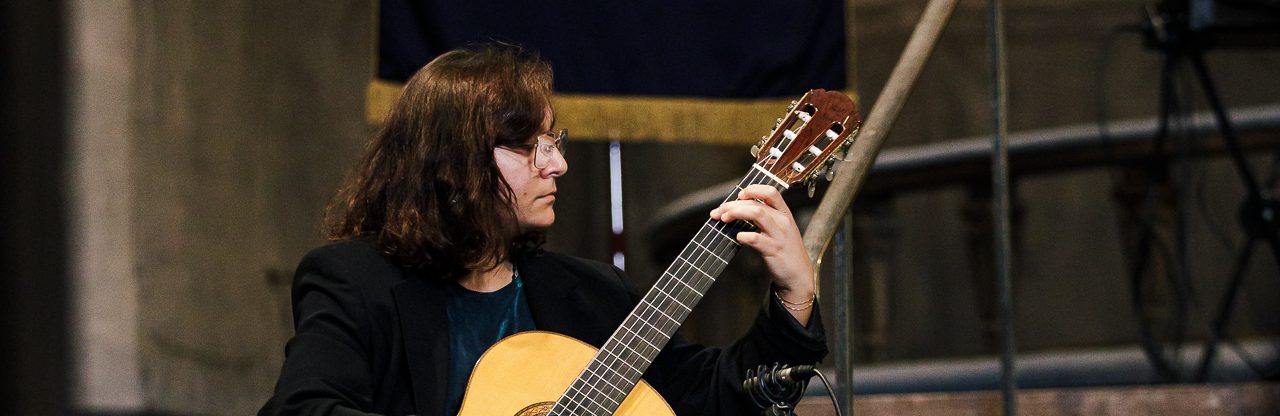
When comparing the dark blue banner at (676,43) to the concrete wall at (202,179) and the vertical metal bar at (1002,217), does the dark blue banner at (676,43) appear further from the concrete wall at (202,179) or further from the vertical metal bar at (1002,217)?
the vertical metal bar at (1002,217)

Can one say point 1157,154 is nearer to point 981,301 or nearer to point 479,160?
point 981,301

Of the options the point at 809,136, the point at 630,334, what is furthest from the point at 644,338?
the point at 809,136

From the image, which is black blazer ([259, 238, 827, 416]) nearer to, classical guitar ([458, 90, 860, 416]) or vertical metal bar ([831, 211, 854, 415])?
classical guitar ([458, 90, 860, 416])

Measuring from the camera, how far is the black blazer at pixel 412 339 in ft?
6.12

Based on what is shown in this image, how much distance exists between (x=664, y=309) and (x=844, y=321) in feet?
1.85

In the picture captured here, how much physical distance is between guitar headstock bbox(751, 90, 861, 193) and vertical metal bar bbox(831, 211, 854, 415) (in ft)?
1.48

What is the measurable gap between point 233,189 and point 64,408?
4734mm

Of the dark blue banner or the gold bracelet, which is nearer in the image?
the gold bracelet

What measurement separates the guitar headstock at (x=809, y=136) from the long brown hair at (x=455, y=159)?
341mm

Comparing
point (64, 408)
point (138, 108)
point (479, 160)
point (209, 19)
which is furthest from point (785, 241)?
point (209, 19)

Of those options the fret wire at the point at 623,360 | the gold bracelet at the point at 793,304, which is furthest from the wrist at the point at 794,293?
the fret wire at the point at 623,360

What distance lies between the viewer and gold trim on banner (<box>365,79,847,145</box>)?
3709 mm

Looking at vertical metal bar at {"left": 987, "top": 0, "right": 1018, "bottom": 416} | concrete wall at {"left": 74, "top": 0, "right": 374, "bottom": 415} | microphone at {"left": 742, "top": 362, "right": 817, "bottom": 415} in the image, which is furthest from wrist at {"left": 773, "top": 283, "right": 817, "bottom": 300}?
concrete wall at {"left": 74, "top": 0, "right": 374, "bottom": 415}

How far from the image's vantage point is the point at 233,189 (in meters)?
5.29
